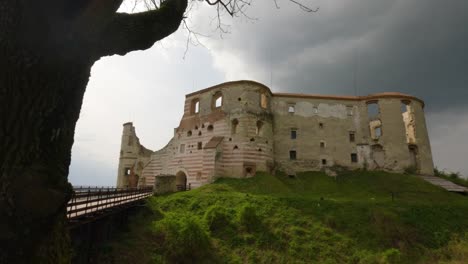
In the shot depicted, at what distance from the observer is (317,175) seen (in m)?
31.4

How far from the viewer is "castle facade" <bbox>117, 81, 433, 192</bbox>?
30.0 metres

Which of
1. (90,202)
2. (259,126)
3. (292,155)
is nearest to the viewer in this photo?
(90,202)

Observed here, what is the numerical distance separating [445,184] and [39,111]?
35.4 m

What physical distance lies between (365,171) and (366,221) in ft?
50.0

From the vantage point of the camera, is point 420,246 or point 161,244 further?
point 420,246

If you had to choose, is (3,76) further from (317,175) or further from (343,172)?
(343,172)

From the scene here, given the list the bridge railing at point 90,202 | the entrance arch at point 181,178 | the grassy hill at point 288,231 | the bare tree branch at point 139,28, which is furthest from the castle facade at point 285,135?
the bare tree branch at point 139,28

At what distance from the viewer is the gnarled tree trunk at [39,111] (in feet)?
8.82

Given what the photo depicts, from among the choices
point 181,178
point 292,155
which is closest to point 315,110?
point 292,155

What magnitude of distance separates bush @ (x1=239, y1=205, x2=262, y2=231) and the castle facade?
34.7ft

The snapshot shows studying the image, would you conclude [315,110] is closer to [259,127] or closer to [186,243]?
[259,127]

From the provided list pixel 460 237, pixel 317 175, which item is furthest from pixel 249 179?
pixel 460 237

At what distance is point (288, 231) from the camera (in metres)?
17.6

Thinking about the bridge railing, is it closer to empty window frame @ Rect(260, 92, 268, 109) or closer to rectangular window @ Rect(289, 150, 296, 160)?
empty window frame @ Rect(260, 92, 268, 109)
